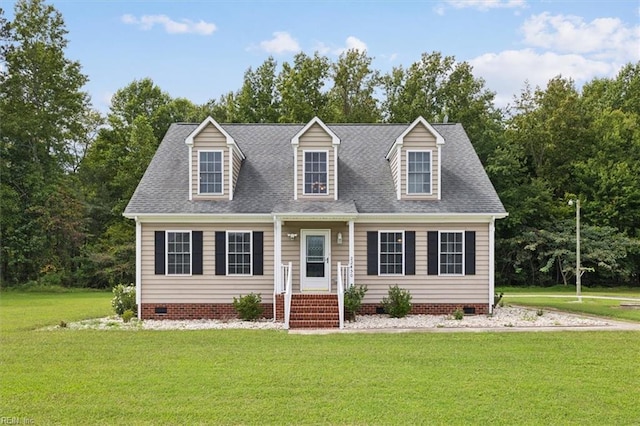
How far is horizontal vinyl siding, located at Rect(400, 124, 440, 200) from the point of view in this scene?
59.5ft

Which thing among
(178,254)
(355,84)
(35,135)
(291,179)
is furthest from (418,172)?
(35,135)

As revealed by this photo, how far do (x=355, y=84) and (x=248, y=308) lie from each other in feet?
94.2

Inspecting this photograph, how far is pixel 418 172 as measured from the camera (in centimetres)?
1828

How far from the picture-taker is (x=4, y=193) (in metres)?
31.8

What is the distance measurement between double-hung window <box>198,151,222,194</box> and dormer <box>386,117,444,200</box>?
590cm

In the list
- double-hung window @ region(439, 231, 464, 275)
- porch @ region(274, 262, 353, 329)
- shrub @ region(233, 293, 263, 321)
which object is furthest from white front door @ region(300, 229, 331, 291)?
double-hung window @ region(439, 231, 464, 275)

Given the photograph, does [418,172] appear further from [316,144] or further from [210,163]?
[210,163]

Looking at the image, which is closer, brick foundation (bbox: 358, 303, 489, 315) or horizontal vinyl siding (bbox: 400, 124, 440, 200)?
→ brick foundation (bbox: 358, 303, 489, 315)

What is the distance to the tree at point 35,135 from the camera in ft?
108

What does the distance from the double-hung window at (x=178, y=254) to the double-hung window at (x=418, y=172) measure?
7391 mm

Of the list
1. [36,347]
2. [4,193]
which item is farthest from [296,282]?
[4,193]

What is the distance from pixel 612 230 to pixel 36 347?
33501 millimetres

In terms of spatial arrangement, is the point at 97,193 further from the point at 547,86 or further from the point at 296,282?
the point at 547,86

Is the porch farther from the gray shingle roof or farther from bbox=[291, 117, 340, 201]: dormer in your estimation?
bbox=[291, 117, 340, 201]: dormer
